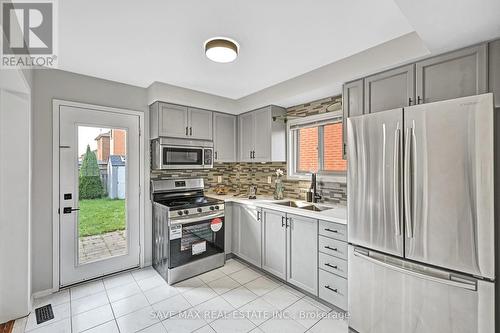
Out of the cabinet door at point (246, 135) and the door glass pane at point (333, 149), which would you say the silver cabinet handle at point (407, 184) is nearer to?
the door glass pane at point (333, 149)

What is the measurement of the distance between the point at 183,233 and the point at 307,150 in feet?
6.72

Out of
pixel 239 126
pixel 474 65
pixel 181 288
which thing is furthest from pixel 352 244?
pixel 239 126

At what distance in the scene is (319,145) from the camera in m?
3.22

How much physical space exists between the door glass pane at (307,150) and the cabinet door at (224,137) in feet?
3.73

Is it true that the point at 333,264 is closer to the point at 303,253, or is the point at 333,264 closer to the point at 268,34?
the point at 303,253

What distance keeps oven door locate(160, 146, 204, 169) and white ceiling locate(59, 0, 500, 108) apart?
0.96 meters

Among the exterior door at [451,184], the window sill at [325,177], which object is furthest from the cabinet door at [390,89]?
the window sill at [325,177]

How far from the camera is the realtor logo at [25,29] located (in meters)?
1.53

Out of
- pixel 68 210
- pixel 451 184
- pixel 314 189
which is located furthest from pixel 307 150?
pixel 68 210

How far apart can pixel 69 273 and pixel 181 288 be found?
4.29ft

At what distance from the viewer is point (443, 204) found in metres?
1.49

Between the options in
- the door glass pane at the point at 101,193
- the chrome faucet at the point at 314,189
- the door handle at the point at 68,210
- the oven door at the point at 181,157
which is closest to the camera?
the door handle at the point at 68,210

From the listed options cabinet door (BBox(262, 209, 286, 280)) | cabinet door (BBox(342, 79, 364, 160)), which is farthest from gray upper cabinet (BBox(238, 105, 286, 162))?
cabinet door (BBox(342, 79, 364, 160))

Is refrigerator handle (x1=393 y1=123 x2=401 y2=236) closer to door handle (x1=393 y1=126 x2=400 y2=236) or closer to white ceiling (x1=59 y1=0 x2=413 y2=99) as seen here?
door handle (x1=393 y1=126 x2=400 y2=236)
